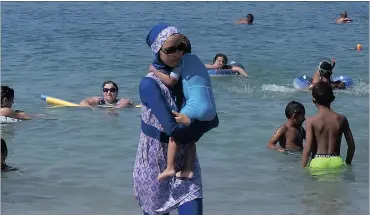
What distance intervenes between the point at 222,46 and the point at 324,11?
1250 centimetres

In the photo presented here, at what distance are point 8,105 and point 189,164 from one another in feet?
22.8

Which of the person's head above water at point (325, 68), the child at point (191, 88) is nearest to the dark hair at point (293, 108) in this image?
the person's head above water at point (325, 68)

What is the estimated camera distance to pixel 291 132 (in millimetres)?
8555

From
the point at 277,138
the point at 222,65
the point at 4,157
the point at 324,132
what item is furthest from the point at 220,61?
the point at 324,132

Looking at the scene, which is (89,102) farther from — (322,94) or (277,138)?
(322,94)

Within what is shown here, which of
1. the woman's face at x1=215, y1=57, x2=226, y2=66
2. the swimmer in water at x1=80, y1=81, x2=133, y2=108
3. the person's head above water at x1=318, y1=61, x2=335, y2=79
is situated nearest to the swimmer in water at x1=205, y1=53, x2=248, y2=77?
the woman's face at x1=215, y1=57, x2=226, y2=66

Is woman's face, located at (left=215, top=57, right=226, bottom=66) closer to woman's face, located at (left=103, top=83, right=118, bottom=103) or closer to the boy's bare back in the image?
woman's face, located at (left=103, top=83, right=118, bottom=103)

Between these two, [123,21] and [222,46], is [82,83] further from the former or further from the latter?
[123,21]

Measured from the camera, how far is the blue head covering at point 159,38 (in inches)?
156

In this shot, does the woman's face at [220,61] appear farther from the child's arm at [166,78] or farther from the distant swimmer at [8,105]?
the child's arm at [166,78]

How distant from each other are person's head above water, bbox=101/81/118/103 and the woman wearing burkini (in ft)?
24.0

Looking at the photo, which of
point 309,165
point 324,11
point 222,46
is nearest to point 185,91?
point 309,165

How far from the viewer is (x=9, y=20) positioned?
28.3 meters

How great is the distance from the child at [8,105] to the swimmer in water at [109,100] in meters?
1.11
